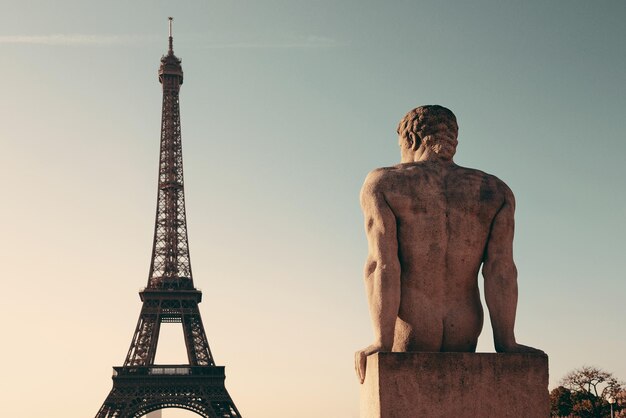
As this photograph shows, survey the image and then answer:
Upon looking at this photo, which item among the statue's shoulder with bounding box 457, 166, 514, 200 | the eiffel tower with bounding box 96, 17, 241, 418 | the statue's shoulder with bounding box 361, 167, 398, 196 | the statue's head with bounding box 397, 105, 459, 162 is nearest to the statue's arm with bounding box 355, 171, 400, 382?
the statue's shoulder with bounding box 361, 167, 398, 196

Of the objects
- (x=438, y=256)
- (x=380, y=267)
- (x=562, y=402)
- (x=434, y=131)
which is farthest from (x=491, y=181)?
(x=562, y=402)

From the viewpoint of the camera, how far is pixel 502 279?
7.69 meters

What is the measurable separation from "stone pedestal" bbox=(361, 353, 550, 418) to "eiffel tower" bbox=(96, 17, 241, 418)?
68.8 m

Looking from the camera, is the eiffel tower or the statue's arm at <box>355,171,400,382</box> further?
the eiffel tower

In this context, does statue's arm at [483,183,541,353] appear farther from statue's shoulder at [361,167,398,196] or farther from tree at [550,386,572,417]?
tree at [550,386,572,417]

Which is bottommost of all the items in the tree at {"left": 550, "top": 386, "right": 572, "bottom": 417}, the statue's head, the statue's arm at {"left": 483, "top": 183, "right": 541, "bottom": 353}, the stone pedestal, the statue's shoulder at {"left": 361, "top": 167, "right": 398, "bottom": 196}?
the stone pedestal

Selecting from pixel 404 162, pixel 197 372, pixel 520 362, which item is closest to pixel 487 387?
pixel 520 362

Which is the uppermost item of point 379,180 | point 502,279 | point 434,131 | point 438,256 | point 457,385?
point 434,131

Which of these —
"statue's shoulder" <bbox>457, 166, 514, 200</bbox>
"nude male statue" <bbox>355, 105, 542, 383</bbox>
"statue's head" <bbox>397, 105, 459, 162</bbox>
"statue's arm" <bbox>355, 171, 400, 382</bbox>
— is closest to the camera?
"statue's arm" <bbox>355, 171, 400, 382</bbox>

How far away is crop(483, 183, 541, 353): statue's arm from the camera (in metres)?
7.66

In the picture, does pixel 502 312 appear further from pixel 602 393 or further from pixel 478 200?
pixel 602 393

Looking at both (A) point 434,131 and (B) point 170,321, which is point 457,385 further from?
(B) point 170,321

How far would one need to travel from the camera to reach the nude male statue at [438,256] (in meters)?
7.49

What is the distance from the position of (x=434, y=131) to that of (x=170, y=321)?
249ft
